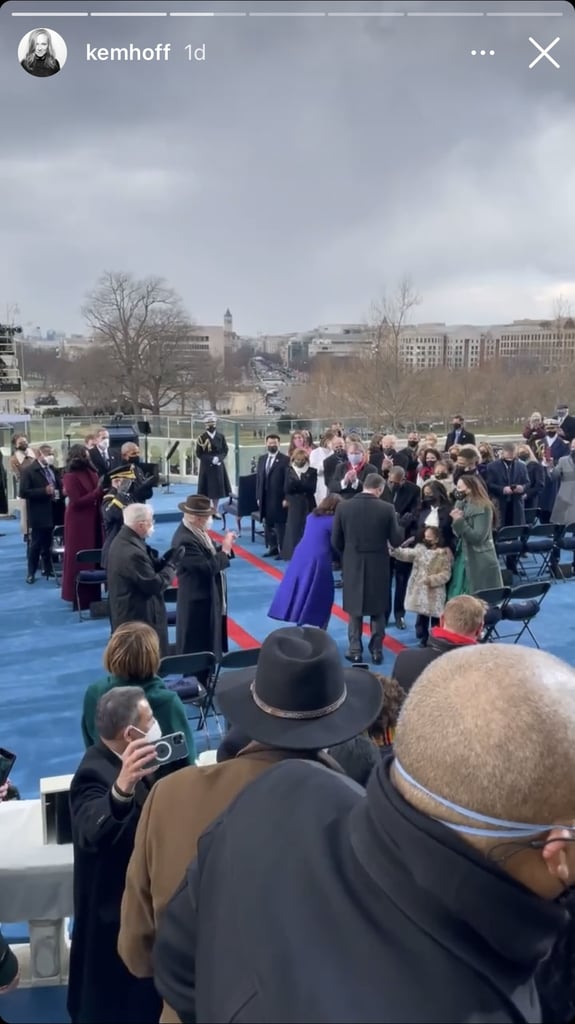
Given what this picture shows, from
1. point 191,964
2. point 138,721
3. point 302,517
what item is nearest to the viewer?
point 191,964

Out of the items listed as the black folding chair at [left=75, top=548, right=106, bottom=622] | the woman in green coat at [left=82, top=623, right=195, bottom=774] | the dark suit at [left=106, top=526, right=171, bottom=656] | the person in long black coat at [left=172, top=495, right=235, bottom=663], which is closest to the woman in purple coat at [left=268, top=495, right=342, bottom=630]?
the person in long black coat at [left=172, top=495, right=235, bottom=663]

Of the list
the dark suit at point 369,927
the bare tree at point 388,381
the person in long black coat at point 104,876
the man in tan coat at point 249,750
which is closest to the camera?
the dark suit at point 369,927

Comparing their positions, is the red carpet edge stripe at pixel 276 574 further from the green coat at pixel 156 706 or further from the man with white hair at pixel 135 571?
the green coat at pixel 156 706

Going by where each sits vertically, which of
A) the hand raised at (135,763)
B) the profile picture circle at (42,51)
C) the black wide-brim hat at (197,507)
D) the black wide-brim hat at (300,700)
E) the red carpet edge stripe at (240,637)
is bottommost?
the red carpet edge stripe at (240,637)

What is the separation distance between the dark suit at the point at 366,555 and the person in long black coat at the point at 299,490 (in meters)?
2.63

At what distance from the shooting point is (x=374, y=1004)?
0.87m

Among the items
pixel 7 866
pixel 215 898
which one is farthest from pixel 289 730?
pixel 7 866

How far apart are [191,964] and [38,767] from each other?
12.5 feet

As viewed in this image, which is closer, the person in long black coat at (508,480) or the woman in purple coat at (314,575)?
the woman in purple coat at (314,575)

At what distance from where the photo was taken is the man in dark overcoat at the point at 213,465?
11.9 meters

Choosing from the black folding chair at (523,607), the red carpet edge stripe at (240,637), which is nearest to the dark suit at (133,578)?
the red carpet edge stripe at (240,637)

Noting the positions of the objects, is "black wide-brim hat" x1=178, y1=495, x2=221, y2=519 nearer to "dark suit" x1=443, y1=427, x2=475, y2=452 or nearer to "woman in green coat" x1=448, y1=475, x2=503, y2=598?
"woman in green coat" x1=448, y1=475, x2=503, y2=598

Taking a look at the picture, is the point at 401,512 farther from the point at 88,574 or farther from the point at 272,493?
the point at 88,574

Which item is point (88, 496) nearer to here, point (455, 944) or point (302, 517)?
point (302, 517)
